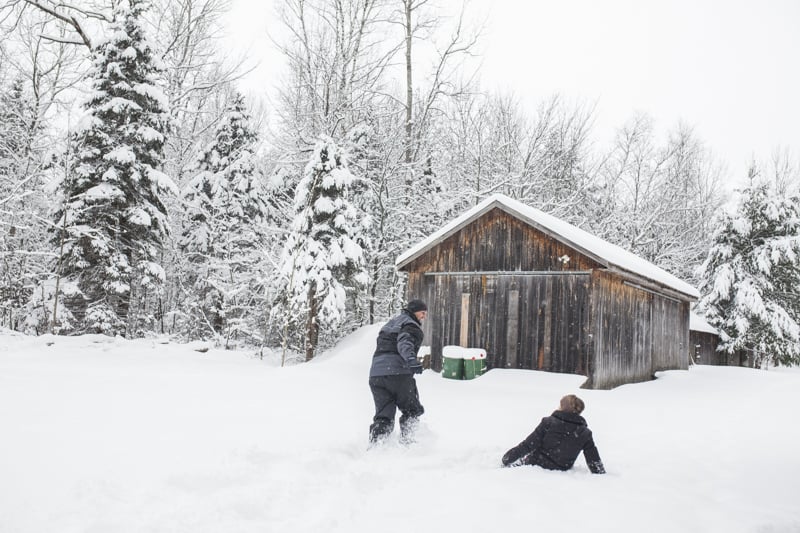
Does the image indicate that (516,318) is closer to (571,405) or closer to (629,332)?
(629,332)

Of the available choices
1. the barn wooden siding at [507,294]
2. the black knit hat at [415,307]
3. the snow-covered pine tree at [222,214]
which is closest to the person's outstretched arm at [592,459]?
the black knit hat at [415,307]

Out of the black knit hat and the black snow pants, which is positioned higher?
the black knit hat

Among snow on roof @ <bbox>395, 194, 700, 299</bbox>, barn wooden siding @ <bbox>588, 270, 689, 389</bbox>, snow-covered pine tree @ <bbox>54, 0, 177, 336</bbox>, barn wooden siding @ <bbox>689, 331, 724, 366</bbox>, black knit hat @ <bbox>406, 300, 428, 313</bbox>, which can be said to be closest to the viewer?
black knit hat @ <bbox>406, 300, 428, 313</bbox>

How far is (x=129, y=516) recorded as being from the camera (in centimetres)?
370

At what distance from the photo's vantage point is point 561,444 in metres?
5.12

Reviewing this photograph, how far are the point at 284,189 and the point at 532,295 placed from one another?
1376 centimetres

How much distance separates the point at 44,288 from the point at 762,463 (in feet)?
59.5

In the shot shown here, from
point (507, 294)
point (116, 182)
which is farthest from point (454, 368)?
point (116, 182)

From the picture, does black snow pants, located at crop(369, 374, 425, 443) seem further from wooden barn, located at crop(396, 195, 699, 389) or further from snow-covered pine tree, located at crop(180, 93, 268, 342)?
snow-covered pine tree, located at crop(180, 93, 268, 342)

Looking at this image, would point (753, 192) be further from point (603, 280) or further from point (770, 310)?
point (603, 280)

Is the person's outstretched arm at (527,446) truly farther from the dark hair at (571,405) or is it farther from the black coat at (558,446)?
the dark hair at (571,405)

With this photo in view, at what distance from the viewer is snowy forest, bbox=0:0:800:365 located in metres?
15.7

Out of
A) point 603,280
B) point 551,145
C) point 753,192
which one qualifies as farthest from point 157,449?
point 753,192

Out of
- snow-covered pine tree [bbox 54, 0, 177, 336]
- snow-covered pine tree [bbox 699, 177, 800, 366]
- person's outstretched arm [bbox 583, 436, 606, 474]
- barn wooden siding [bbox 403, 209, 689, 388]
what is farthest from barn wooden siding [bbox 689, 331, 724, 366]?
snow-covered pine tree [bbox 54, 0, 177, 336]
